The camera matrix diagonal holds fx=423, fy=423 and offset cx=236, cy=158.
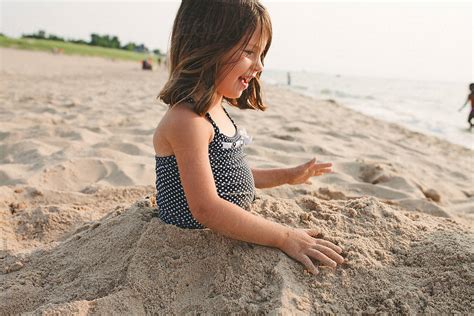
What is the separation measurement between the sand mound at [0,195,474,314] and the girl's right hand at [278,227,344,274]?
0.03 m

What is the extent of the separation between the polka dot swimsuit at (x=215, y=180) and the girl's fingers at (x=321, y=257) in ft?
1.29

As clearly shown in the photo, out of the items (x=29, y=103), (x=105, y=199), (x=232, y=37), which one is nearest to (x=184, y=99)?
(x=232, y=37)

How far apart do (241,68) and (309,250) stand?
779 mm

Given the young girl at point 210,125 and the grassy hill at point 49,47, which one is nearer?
the young girl at point 210,125

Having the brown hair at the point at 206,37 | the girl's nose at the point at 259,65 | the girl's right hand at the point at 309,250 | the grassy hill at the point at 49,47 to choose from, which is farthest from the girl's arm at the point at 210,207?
the grassy hill at the point at 49,47

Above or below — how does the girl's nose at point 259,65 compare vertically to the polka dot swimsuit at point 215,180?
above

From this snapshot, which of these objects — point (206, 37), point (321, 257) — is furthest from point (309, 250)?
point (206, 37)

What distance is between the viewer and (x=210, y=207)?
1629mm

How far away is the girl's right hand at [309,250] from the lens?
1.64m

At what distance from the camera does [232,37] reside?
1.66 metres

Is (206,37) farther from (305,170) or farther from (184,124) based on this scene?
(305,170)

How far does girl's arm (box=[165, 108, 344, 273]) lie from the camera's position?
5.31ft

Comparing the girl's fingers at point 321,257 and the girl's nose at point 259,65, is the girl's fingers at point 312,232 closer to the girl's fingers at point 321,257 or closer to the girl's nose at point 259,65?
the girl's fingers at point 321,257

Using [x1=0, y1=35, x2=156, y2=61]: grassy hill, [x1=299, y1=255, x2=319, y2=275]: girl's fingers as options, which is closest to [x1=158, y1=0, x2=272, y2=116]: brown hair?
[x1=299, y1=255, x2=319, y2=275]: girl's fingers
